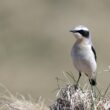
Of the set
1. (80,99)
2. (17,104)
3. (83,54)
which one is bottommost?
(17,104)

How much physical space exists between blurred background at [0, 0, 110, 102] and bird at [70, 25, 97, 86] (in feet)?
22.3

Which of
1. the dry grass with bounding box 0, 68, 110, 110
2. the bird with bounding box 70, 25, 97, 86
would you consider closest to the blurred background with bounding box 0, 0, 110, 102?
the bird with bounding box 70, 25, 97, 86

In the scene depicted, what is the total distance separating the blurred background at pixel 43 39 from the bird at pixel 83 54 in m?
6.81

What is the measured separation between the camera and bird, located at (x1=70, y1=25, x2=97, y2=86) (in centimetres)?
981

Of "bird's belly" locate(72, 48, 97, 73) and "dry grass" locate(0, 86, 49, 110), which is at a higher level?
"bird's belly" locate(72, 48, 97, 73)

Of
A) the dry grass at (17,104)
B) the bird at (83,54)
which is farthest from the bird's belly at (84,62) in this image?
the dry grass at (17,104)

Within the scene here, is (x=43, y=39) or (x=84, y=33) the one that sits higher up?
(x=84, y=33)

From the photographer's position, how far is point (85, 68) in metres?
10.0

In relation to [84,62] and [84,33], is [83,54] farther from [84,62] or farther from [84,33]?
[84,33]

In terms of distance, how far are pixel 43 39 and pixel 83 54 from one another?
A: 13.1 m

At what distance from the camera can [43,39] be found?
22984 millimetres

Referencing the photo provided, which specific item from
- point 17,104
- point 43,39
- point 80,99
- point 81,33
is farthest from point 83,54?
point 43,39

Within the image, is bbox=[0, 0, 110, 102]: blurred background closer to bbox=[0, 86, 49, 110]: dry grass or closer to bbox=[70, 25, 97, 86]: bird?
bbox=[70, 25, 97, 86]: bird

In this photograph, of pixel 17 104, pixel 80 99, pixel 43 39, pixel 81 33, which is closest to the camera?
pixel 80 99
